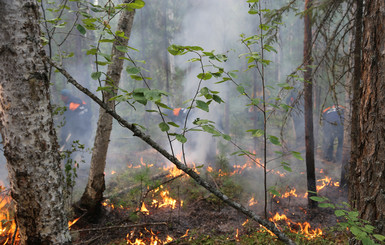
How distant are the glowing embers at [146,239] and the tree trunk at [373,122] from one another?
3.23 metres

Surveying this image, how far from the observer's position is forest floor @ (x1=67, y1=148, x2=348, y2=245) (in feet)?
14.1

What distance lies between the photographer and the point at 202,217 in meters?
5.90

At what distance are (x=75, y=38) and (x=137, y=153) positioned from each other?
8500 millimetres

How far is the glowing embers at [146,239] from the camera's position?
162 inches

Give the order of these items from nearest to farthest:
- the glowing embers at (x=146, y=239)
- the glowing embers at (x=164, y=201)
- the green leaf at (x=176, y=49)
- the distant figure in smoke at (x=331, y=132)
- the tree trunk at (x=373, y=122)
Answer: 1. the green leaf at (x=176, y=49)
2. the tree trunk at (x=373, y=122)
3. the glowing embers at (x=146, y=239)
4. the glowing embers at (x=164, y=201)
5. the distant figure in smoke at (x=331, y=132)

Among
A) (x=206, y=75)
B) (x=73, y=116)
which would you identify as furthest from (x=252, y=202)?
(x=73, y=116)

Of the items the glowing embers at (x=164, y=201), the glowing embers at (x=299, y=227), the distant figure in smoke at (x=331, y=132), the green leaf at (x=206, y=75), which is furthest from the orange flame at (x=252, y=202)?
the distant figure in smoke at (x=331, y=132)

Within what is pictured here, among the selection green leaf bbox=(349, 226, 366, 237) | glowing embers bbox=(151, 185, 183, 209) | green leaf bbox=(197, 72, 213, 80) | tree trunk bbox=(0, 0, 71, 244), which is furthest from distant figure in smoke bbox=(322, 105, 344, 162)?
tree trunk bbox=(0, 0, 71, 244)

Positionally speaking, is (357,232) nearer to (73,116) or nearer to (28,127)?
(28,127)

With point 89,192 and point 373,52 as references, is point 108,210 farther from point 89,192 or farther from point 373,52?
point 373,52

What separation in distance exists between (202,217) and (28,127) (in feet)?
16.6

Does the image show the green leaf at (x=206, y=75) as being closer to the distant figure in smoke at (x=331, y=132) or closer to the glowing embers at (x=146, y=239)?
the glowing embers at (x=146, y=239)

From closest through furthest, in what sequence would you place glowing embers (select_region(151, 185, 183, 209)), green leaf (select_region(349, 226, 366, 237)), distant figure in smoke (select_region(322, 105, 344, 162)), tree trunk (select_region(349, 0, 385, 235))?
green leaf (select_region(349, 226, 366, 237)), tree trunk (select_region(349, 0, 385, 235)), glowing embers (select_region(151, 185, 183, 209)), distant figure in smoke (select_region(322, 105, 344, 162))

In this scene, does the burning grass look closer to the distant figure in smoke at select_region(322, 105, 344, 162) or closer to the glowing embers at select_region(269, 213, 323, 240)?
the glowing embers at select_region(269, 213, 323, 240)
